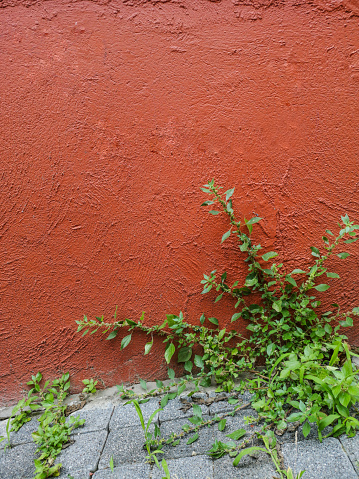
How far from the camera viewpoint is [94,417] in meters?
1.68

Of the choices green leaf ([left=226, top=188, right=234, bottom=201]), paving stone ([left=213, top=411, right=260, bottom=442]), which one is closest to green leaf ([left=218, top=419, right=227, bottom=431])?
paving stone ([left=213, top=411, right=260, bottom=442])

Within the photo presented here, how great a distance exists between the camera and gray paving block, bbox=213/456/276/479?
3.91 feet

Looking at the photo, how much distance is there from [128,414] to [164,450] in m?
0.34

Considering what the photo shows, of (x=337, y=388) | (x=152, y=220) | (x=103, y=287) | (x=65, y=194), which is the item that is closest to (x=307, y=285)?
(x=337, y=388)

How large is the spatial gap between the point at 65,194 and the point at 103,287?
0.56m

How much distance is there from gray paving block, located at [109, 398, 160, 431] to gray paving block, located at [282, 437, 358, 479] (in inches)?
25.5

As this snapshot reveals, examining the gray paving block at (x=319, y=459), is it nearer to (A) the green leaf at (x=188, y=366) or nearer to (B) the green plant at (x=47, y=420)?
(A) the green leaf at (x=188, y=366)

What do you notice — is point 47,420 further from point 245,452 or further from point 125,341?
point 245,452

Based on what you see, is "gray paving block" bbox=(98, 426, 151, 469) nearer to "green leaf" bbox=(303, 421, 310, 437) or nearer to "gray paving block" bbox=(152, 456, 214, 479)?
"gray paving block" bbox=(152, 456, 214, 479)

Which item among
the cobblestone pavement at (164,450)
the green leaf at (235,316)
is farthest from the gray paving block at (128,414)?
the green leaf at (235,316)

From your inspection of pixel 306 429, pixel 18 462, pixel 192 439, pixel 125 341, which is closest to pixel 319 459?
pixel 306 429

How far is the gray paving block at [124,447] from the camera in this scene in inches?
54.1

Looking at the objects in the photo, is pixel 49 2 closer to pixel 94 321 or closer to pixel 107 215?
pixel 107 215

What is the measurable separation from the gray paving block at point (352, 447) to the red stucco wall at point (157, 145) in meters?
0.76
